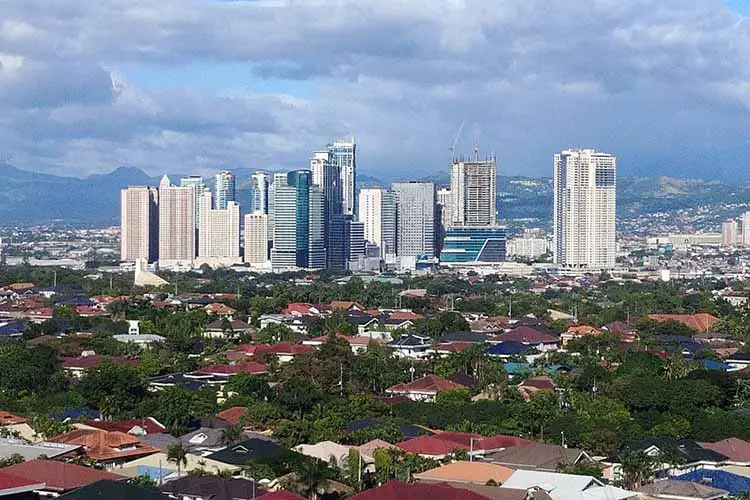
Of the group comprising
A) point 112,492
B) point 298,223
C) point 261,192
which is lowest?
point 112,492

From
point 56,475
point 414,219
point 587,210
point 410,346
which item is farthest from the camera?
point 414,219

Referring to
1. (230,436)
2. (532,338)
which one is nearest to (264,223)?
(532,338)

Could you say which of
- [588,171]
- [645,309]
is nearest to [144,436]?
[645,309]

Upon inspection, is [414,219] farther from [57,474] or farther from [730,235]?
[57,474]

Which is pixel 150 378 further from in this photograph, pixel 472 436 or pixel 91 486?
pixel 91 486

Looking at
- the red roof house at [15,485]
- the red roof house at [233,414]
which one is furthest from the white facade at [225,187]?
the red roof house at [15,485]

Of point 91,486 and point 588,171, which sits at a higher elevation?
point 588,171

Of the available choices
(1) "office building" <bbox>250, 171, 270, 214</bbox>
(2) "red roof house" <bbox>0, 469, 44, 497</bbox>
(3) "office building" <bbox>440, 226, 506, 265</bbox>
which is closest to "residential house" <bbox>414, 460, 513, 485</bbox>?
(2) "red roof house" <bbox>0, 469, 44, 497</bbox>

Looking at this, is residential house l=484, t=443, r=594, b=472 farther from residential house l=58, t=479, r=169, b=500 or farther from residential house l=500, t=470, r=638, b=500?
residential house l=58, t=479, r=169, b=500
